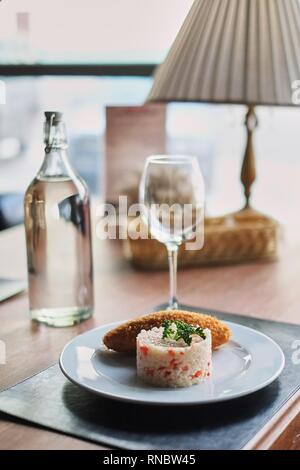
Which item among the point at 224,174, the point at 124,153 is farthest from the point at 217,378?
the point at 224,174

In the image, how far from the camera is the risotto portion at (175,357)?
731mm

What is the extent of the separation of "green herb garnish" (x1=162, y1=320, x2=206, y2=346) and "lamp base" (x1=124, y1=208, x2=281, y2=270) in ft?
1.84

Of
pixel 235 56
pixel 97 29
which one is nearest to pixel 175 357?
pixel 235 56

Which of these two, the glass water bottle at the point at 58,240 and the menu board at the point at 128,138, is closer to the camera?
the glass water bottle at the point at 58,240

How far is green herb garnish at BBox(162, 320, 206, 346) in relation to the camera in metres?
0.75

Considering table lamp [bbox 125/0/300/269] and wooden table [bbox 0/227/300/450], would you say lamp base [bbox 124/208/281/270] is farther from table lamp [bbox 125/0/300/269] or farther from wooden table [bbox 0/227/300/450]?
table lamp [bbox 125/0/300/269]

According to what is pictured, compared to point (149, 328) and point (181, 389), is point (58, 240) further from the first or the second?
point (181, 389)

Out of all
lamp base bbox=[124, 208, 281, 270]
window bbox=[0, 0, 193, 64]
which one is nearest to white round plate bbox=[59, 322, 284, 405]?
lamp base bbox=[124, 208, 281, 270]

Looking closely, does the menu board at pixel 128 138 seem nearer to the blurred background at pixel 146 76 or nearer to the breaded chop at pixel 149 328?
the blurred background at pixel 146 76

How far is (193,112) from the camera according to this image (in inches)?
82.5

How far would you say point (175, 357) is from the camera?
2.39 feet

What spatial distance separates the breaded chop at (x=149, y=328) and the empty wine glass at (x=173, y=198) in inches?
8.4

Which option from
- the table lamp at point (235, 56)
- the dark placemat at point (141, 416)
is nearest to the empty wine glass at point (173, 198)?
the table lamp at point (235, 56)
